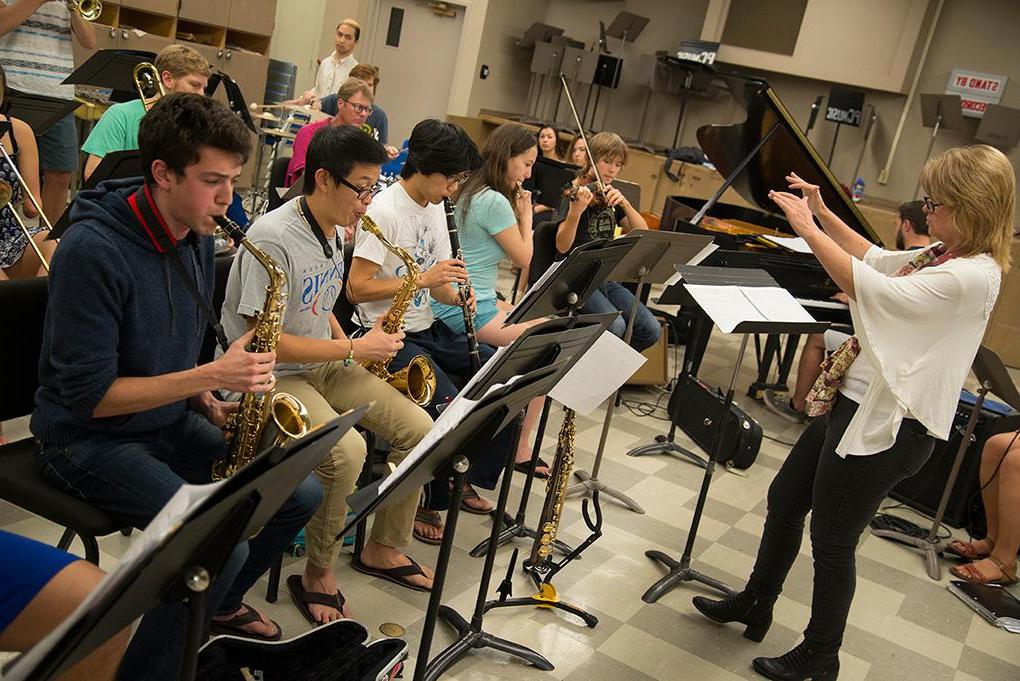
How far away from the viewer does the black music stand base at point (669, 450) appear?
485 cm

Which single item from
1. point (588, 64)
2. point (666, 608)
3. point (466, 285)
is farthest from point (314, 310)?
point (588, 64)

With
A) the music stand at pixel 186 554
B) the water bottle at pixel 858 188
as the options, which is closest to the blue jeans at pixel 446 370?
the music stand at pixel 186 554

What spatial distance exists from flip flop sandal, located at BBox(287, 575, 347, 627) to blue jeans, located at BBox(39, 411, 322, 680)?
457mm

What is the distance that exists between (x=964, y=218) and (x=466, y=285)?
163 cm

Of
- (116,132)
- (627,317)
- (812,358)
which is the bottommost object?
(812,358)

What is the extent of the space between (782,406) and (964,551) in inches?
70.7

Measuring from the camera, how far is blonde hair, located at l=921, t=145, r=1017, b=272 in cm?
254

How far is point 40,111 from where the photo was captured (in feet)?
11.8

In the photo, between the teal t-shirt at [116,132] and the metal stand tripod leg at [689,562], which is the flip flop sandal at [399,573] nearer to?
the metal stand tripod leg at [689,562]

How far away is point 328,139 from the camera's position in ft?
8.89

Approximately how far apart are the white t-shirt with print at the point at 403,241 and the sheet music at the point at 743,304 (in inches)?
37.7

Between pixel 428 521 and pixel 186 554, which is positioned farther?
pixel 428 521

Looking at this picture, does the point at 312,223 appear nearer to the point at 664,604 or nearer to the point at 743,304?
the point at 743,304

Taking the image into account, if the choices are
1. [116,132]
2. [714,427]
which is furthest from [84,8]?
[714,427]
